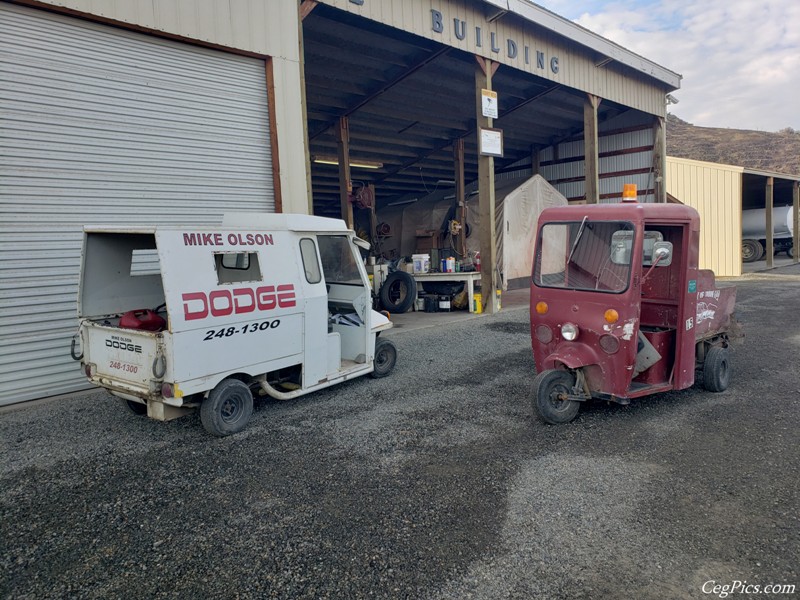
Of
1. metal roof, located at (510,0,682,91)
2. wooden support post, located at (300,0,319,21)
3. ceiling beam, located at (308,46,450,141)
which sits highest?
metal roof, located at (510,0,682,91)

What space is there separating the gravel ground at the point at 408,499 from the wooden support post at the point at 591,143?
9662mm

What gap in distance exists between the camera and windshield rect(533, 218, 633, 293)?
4.53m

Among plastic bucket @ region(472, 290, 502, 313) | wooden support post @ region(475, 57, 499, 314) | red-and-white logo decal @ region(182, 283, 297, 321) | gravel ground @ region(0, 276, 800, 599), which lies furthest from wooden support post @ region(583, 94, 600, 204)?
red-and-white logo decal @ region(182, 283, 297, 321)

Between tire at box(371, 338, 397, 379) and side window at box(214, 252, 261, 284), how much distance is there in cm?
203

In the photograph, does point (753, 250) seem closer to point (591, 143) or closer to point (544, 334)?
point (591, 143)

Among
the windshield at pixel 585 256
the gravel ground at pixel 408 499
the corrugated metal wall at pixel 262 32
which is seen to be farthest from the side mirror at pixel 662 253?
the corrugated metal wall at pixel 262 32

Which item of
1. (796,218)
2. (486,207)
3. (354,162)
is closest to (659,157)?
(486,207)

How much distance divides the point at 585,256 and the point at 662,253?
65cm

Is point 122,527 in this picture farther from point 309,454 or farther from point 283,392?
point 283,392

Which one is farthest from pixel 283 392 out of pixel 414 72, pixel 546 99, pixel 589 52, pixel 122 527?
pixel 546 99

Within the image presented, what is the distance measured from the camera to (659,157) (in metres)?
16.2

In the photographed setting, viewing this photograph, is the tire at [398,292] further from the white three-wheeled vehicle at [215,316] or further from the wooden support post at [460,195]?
the white three-wheeled vehicle at [215,316]

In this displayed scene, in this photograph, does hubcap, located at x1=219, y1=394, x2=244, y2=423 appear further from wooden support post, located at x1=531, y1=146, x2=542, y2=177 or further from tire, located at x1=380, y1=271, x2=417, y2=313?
wooden support post, located at x1=531, y1=146, x2=542, y2=177

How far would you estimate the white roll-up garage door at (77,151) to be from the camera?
573 cm
